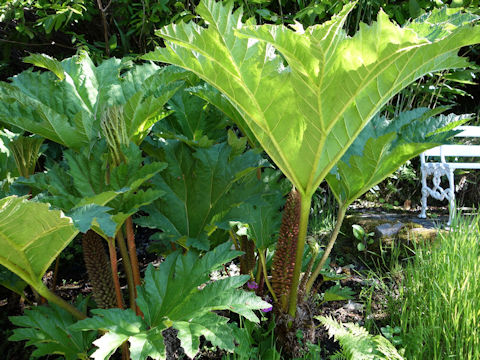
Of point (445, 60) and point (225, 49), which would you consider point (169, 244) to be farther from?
point (445, 60)

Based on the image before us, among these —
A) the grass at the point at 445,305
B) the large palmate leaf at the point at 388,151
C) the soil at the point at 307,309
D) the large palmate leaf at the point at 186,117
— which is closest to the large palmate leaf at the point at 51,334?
the soil at the point at 307,309

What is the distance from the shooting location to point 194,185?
147 centimetres

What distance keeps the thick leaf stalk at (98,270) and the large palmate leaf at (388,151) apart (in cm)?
87

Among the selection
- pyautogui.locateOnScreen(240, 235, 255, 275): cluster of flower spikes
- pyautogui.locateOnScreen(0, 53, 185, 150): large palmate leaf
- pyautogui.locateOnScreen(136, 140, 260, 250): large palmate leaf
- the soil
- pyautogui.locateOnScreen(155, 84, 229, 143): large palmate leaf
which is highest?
pyautogui.locateOnScreen(0, 53, 185, 150): large palmate leaf

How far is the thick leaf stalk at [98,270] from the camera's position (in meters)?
1.32

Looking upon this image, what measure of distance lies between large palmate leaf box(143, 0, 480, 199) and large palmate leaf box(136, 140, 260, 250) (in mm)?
194

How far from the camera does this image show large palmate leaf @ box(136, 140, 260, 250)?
1.41 meters

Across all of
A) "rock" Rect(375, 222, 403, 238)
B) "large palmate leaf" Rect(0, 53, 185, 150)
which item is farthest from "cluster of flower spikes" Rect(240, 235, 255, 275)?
"rock" Rect(375, 222, 403, 238)

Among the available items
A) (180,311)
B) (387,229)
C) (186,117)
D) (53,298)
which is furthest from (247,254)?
(387,229)

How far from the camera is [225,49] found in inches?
42.4

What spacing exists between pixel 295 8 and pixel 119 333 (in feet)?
10.0

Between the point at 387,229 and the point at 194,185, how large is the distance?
190cm

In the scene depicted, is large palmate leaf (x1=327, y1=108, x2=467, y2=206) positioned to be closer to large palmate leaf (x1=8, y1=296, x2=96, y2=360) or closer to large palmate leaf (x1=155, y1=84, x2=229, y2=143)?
large palmate leaf (x1=155, y1=84, x2=229, y2=143)

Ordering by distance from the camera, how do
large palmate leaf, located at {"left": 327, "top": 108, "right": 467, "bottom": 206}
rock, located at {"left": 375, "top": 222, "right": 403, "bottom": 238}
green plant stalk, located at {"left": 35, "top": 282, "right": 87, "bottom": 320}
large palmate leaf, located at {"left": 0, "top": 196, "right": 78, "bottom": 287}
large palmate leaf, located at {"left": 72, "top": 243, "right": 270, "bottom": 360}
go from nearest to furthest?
large palmate leaf, located at {"left": 0, "top": 196, "right": 78, "bottom": 287} → large palmate leaf, located at {"left": 72, "top": 243, "right": 270, "bottom": 360} → green plant stalk, located at {"left": 35, "top": 282, "right": 87, "bottom": 320} → large palmate leaf, located at {"left": 327, "top": 108, "right": 467, "bottom": 206} → rock, located at {"left": 375, "top": 222, "right": 403, "bottom": 238}
